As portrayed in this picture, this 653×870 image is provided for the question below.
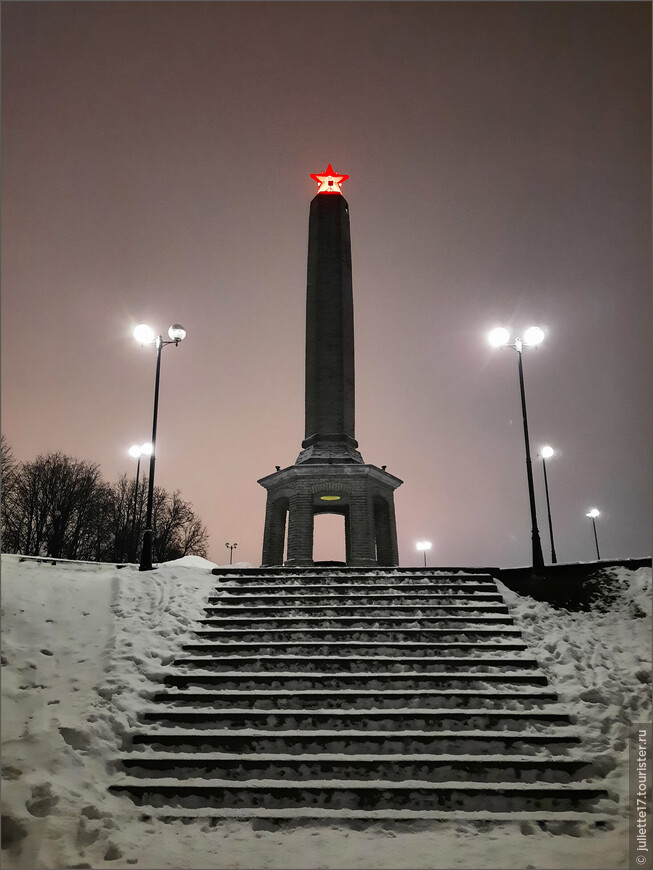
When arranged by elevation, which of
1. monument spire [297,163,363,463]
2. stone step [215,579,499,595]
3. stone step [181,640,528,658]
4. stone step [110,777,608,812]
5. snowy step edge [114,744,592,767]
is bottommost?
stone step [110,777,608,812]

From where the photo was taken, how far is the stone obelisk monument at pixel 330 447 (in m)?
22.5

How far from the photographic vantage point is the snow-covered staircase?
664 centimetres

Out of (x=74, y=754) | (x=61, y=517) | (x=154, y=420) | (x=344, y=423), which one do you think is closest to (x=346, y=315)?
(x=344, y=423)

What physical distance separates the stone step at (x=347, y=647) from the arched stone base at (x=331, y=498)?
38.4 ft

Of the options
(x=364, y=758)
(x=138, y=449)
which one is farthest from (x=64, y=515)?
(x=364, y=758)

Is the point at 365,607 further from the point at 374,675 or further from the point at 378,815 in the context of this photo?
the point at 378,815

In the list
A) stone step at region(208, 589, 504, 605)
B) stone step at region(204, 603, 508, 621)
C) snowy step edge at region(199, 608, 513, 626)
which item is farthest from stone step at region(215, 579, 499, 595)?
snowy step edge at region(199, 608, 513, 626)

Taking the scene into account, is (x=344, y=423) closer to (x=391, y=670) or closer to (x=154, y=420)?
(x=154, y=420)

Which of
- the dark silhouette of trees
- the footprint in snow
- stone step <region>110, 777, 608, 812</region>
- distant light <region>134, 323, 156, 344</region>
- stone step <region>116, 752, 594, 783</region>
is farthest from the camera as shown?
the dark silhouette of trees

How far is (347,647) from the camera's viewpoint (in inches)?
382

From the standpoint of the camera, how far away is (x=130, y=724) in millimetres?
7629

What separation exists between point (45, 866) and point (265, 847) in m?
2.11

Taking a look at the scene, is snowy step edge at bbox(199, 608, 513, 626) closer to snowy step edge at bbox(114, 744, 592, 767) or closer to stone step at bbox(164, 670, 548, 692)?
stone step at bbox(164, 670, 548, 692)

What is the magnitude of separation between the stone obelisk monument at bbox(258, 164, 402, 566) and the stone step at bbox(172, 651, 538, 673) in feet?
40.2
